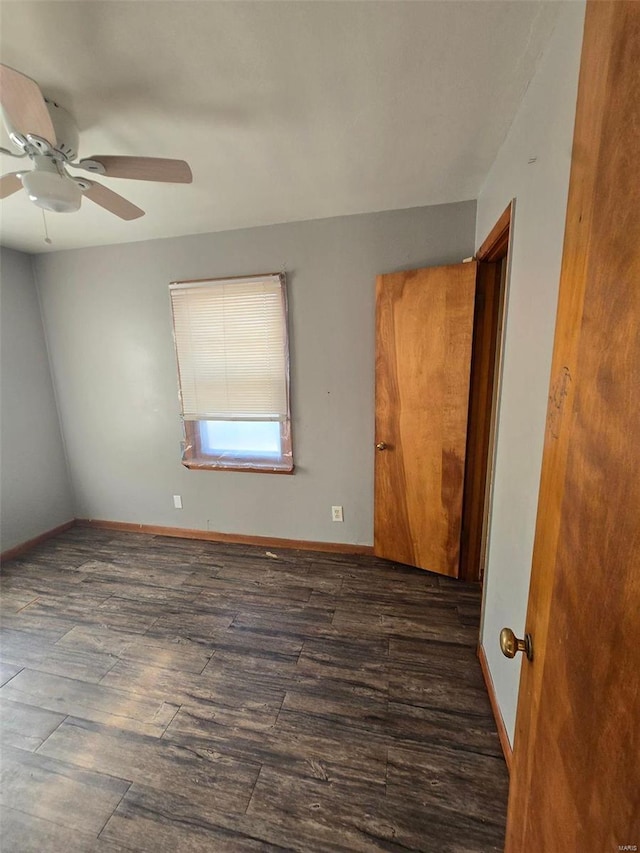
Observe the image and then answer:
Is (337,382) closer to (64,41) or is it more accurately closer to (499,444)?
(499,444)

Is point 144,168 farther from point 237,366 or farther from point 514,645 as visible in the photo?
point 514,645

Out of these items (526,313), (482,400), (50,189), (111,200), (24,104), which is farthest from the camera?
(482,400)

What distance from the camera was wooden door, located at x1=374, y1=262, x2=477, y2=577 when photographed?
1891 millimetres

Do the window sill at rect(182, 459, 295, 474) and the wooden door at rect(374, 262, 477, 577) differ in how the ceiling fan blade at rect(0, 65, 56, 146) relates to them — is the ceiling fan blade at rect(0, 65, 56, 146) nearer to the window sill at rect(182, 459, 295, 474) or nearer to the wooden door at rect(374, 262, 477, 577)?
the wooden door at rect(374, 262, 477, 577)

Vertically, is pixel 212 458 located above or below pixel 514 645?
below

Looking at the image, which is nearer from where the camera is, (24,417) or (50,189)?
(50,189)

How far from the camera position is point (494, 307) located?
184cm

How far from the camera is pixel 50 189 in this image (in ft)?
4.03

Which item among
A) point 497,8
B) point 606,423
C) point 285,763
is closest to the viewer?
point 606,423

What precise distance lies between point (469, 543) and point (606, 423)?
1956mm

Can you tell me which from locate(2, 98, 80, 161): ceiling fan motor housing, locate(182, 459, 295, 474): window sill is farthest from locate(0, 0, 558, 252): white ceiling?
locate(182, 459, 295, 474): window sill

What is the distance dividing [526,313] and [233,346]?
1.89 metres

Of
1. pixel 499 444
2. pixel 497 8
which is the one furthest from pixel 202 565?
pixel 497 8

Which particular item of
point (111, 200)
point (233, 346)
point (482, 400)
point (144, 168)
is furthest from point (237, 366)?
point (482, 400)
